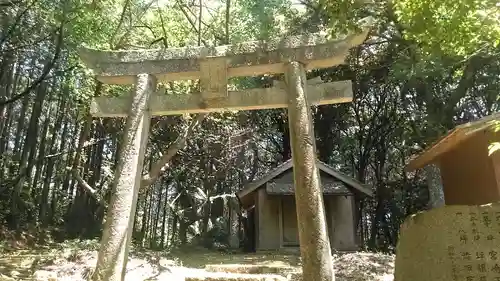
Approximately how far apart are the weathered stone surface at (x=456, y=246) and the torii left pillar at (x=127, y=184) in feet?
11.5

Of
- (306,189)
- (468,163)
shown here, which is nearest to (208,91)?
(306,189)

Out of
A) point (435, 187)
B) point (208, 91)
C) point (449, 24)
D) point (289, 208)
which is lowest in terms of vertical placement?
point (289, 208)

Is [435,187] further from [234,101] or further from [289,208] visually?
[234,101]

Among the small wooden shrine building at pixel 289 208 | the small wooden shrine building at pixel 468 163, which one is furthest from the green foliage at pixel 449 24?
the small wooden shrine building at pixel 289 208

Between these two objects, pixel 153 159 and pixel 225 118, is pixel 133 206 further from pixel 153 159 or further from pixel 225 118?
pixel 153 159

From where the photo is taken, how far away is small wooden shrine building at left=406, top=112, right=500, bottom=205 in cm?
776

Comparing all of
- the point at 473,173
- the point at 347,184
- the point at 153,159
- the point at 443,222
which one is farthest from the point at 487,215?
the point at 153,159

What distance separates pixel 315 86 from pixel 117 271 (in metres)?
3.73

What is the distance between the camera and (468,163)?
9141mm

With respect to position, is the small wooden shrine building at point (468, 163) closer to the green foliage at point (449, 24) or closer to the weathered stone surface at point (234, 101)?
the green foliage at point (449, 24)

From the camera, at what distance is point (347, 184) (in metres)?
13.8

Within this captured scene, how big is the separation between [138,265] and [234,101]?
5262mm

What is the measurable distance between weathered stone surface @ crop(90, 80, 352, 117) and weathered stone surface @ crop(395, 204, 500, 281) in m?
2.90

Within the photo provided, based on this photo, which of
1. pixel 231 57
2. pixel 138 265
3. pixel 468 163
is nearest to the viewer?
pixel 231 57
